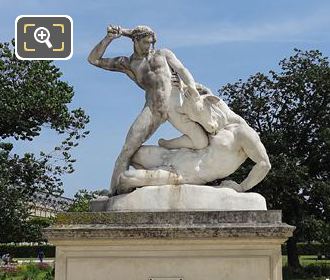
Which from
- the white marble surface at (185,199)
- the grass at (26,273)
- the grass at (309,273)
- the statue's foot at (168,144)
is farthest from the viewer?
the grass at (309,273)

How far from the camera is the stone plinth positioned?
7.71 m

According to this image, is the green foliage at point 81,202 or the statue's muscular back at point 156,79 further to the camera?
the green foliage at point 81,202

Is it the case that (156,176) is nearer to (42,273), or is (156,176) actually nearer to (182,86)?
(182,86)

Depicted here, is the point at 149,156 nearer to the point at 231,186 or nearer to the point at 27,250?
the point at 231,186

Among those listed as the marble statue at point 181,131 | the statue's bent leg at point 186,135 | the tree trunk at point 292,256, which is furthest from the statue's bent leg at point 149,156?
the tree trunk at point 292,256

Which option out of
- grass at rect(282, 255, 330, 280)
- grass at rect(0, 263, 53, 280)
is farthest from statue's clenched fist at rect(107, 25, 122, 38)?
grass at rect(282, 255, 330, 280)

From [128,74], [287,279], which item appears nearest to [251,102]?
[287,279]

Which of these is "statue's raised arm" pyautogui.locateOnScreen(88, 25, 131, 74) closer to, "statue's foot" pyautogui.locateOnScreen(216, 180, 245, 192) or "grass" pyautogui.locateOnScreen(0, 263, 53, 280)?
"statue's foot" pyautogui.locateOnScreen(216, 180, 245, 192)

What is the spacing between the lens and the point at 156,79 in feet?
27.1

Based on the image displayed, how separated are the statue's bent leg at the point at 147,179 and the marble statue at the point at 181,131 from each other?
0.04 feet

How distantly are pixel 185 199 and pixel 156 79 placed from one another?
1541 mm

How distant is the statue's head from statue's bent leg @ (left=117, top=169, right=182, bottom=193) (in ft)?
5.05

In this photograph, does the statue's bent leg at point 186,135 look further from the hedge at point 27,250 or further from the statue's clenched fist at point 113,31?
the hedge at point 27,250

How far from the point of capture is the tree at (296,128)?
29688 mm
